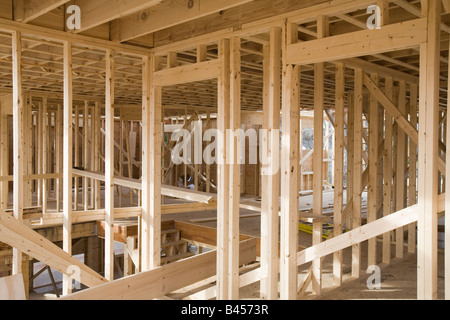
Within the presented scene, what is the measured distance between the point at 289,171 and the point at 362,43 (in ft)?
4.61

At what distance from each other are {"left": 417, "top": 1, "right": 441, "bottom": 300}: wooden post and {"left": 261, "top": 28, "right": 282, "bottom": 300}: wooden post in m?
1.50

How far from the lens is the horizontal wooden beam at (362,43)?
11.1 ft

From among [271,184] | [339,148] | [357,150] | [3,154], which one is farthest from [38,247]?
[3,154]

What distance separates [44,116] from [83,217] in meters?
5.45

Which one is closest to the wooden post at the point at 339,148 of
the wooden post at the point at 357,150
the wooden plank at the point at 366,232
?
the wooden post at the point at 357,150

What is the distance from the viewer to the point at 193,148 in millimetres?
14844

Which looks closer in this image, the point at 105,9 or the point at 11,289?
the point at 11,289

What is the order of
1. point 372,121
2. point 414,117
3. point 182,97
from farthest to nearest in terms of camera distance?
point 182,97 < point 414,117 < point 372,121

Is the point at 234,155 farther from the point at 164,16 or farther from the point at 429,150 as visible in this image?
the point at 429,150

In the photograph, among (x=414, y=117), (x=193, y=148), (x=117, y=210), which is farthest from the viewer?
(x=193, y=148)

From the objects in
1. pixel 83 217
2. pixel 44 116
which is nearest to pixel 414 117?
pixel 83 217

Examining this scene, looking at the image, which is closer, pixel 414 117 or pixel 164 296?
pixel 164 296

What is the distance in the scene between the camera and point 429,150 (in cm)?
333

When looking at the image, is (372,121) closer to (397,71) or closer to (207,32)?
(397,71)
